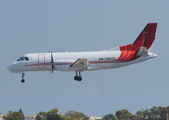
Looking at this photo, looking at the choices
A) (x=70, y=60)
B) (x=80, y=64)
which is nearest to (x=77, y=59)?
(x=70, y=60)

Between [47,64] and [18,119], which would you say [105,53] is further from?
[18,119]

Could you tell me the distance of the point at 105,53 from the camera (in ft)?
149

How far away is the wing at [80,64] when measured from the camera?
42.5m

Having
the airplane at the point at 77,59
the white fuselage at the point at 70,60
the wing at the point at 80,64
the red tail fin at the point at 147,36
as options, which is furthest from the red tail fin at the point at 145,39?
the wing at the point at 80,64

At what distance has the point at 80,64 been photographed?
43.5 meters

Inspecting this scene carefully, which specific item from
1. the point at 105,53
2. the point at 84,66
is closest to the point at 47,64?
the point at 84,66

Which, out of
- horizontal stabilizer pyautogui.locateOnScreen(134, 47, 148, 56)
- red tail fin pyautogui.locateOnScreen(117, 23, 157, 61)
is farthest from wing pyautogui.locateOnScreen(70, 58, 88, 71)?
horizontal stabilizer pyautogui.locateOnScreen(134, 47, 148, 56)

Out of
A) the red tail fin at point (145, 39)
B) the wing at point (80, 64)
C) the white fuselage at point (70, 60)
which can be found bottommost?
the wing at point (80, 64)

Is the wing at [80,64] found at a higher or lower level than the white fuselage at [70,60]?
lower

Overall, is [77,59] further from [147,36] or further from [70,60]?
[147,36]

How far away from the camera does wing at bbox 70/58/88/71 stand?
42.5m

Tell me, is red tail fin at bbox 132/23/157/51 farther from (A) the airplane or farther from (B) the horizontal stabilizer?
(B) the horizontal stabilizer

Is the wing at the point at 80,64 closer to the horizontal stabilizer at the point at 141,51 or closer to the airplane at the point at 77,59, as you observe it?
the airplane at the point at 77,59

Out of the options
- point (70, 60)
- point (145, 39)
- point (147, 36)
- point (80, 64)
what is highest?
point (147, 36)
